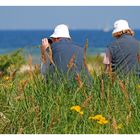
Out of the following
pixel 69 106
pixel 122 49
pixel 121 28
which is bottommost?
pixel 69 106

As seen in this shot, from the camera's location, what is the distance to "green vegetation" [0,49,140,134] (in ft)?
17.3

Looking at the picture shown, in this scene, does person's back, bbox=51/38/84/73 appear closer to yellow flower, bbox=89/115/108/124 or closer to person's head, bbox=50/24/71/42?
person's head, bbox=50/24/71/42

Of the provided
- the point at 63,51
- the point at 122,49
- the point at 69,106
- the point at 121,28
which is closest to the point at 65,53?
the point at 63,51

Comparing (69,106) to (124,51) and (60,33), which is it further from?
(124,51)

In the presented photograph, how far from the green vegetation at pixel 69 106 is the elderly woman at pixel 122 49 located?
5.11ft

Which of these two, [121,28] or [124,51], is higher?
[121,28]

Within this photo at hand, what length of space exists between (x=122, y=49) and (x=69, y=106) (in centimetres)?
254

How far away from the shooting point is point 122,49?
8016mm

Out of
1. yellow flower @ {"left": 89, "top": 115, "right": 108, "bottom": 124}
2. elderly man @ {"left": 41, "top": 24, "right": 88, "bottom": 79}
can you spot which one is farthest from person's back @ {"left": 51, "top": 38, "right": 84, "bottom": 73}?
yellow flower @ {"left": 89, "top": 115, "right": 108, "bottom": 124}

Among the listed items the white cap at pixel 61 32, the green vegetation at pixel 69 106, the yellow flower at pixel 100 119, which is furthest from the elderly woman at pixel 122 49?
the yellow flower at pixel 100 119

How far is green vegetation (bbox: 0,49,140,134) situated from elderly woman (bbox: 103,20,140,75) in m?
1.56

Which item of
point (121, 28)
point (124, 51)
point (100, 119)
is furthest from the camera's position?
point (121, 28)

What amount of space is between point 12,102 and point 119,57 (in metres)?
2.46

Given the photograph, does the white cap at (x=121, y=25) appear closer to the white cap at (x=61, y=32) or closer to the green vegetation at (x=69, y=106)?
the white cap at (x=61, y=32)
